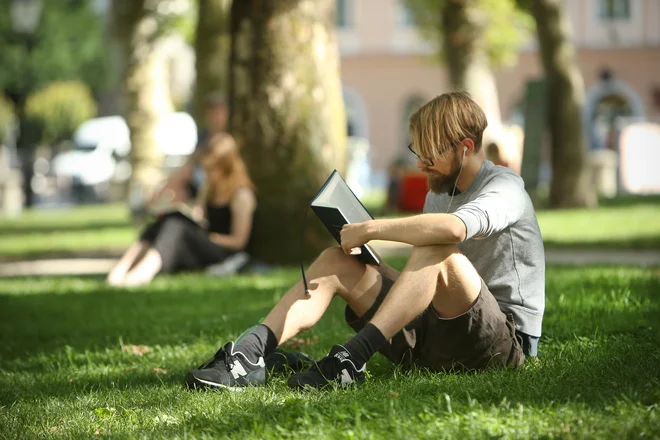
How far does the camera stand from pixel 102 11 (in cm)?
5572

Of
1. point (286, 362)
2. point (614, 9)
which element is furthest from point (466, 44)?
point (614, 9)

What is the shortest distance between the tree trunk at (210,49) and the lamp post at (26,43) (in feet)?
15.5

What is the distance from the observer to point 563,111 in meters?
19.6

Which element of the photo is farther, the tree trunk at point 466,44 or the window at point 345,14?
the window at point 345,14

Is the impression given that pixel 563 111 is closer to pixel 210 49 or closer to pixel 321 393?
pixel 210 49

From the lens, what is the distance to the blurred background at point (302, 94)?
10523 mm

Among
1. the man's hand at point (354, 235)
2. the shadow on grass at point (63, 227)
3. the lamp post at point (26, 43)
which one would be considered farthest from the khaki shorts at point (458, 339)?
the lamp post at point (26, 43)

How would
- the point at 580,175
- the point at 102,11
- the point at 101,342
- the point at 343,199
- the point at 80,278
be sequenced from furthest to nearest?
1. the point at 102,11
2. the point at 580,175
3. the point at 80,278
4. the point at 101,342
5. the point at 343,199

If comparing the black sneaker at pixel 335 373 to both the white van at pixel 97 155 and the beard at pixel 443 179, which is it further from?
the white van at pixel 97 155

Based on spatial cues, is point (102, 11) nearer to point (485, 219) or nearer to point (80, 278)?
point (80, 278)

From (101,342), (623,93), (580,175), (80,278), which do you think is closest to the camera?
(101,342)

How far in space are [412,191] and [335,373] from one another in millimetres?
14926

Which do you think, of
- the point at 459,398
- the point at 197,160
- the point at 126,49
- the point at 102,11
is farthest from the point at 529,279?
the point at 102,11

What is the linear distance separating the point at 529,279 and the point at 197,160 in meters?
6.58
